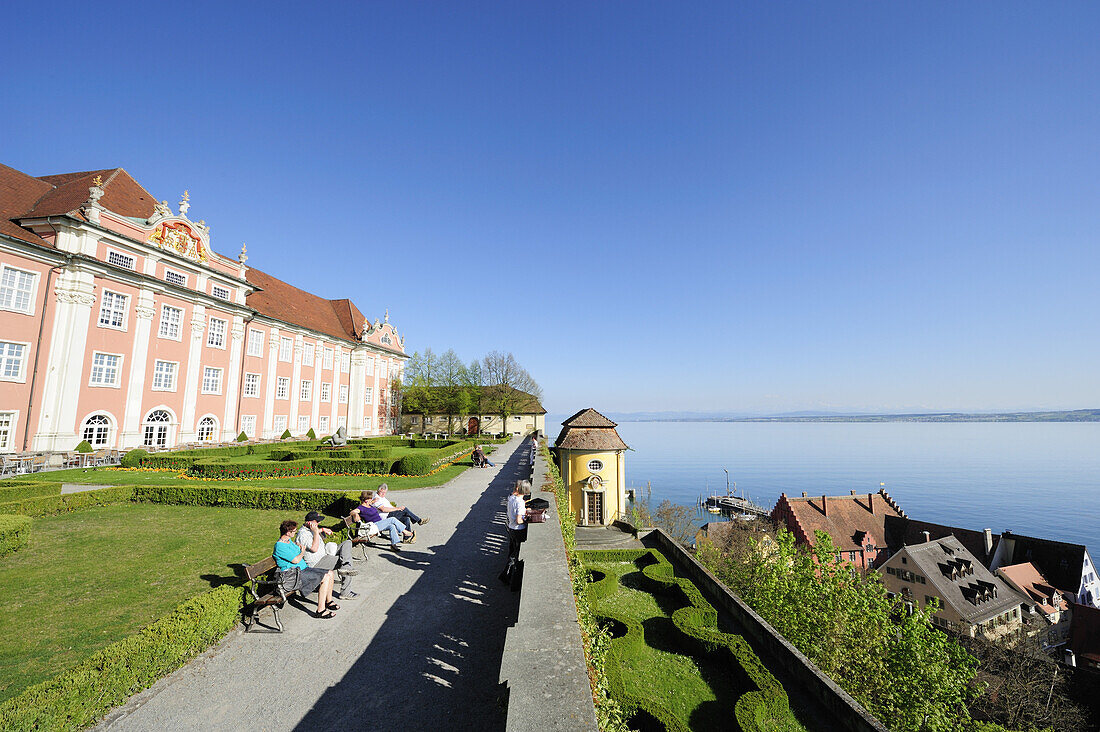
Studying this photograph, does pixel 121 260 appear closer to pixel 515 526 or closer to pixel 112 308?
pixel 112 308

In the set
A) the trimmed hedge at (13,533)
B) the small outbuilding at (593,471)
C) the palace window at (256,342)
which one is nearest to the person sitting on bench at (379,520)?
the trimmed hedge at (13,533)

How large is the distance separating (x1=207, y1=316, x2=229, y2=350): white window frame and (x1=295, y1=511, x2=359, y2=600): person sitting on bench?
3263 centimetres

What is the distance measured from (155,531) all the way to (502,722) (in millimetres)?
12177

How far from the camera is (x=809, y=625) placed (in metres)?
13.6

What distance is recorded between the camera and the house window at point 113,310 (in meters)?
26.3

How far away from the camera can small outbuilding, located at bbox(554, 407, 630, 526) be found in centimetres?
2545

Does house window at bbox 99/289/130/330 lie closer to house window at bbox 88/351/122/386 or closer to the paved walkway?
house window at bbox 88/351/122/386

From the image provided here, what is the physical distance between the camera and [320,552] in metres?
8.16

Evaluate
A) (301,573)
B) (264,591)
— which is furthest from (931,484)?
(264,591)

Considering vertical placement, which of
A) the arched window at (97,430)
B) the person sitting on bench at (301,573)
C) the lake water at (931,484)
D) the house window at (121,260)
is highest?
the house window at (121,260)

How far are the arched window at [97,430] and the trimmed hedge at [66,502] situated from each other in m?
14.7

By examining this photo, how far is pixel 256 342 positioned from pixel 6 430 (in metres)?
16.9

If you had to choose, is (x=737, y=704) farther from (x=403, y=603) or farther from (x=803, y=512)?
(x=803, y=512)

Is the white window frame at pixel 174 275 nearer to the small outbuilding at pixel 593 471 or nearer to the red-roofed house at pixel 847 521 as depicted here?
the small outbuilding at pixel 593 471
